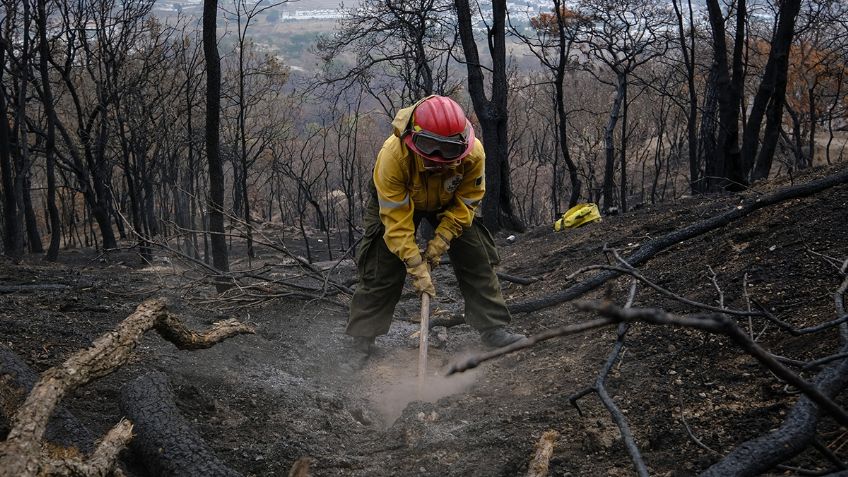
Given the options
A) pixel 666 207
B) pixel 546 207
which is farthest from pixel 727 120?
pixel 546 207

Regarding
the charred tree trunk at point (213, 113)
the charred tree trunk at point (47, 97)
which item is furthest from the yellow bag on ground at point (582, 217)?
the charred tree trunk at point (47, 97)

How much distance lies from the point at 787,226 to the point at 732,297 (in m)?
0.97

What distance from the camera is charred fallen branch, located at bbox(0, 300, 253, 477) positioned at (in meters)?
1.95

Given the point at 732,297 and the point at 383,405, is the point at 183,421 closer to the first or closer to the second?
the point at 383,405

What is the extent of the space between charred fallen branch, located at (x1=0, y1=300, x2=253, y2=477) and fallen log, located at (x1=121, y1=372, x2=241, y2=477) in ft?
0.80

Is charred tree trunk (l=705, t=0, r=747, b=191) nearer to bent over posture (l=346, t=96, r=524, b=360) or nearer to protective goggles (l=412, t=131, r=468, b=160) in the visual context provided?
bent over posture (l=346, t=96, r=524, b=360)

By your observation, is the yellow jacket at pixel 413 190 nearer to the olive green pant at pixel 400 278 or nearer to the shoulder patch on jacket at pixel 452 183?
the shoulder patch on jacket at pixel 452 183

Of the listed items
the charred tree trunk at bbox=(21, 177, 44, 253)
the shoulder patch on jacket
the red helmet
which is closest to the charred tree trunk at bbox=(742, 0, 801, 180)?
the shoulder patch on jacket

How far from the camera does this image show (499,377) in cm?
420

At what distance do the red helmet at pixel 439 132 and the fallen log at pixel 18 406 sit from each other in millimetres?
2275

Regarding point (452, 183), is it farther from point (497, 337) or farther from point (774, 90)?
point (774, 90)

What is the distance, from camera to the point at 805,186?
4.77 m

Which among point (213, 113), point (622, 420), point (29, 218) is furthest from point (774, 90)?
point (29, 218)

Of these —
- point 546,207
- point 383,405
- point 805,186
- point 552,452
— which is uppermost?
point 805,186
